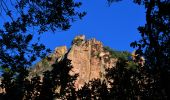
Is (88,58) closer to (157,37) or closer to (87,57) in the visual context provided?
(87,57)

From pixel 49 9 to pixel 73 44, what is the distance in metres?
118

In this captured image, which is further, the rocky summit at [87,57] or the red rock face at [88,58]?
the red rock face at [88,58]

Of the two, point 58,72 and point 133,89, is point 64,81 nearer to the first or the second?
point 58,72

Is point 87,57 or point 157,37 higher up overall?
point 87,57

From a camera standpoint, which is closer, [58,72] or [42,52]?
[42,52]

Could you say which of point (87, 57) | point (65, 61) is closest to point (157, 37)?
point (65, 61)

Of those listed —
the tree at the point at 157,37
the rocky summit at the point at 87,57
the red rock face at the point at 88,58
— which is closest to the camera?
the tree at the point at 157,37

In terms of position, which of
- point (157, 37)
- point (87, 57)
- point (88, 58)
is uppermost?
point (87, 57)

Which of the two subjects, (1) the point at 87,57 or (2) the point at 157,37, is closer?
(2) the point at 157,37

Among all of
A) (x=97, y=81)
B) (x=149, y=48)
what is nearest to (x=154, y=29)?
(x=149, y=48)

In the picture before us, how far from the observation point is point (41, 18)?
15305mm

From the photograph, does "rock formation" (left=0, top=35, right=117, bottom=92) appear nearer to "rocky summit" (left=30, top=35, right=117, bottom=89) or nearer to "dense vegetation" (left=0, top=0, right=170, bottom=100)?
"rocky summit" (left=30, top=35, right=117, bottom=89)

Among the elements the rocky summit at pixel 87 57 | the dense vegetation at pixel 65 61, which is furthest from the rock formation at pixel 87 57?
the dense vegetation at pixel 65 61

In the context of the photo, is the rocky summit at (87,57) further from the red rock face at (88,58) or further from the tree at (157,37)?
the tree at (157,37)
